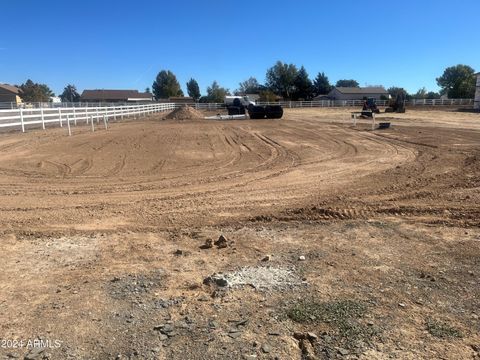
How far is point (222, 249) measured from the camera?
5.94 m

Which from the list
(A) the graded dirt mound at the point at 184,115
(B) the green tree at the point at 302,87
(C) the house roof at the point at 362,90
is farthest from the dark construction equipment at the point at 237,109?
(C) the house roof at the point at 362,90

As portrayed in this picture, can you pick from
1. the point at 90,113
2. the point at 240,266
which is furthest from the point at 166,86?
the point at 240,266

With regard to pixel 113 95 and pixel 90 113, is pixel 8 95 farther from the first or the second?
pixel 90 113

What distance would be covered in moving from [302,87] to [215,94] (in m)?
25.3

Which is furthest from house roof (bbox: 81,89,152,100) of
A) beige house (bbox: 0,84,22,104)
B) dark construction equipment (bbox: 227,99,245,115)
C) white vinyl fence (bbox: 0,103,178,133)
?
dark construction equipment (bbox: 227,99,245,115)

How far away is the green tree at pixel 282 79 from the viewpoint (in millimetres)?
116062

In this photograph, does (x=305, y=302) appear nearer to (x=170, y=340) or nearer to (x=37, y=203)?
(x=170, y=340)

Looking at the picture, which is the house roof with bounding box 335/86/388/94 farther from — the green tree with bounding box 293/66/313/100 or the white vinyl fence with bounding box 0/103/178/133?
the white vinyl fence with bounding box 0/103/178/133

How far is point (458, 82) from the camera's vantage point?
4225 inches

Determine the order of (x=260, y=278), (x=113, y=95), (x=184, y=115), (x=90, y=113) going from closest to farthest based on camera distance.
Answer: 1. (x=260, y=278)
2. (x=90, y=113)
3. (x=184, y=115)
4. (x=113, y=95)

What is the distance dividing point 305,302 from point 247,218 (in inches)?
121

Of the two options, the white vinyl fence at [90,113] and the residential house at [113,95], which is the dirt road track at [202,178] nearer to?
the white vinyl fence at [90,113]

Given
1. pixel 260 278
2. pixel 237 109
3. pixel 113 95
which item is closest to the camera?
pixel 260 278

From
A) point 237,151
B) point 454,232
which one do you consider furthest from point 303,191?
point 237,151
